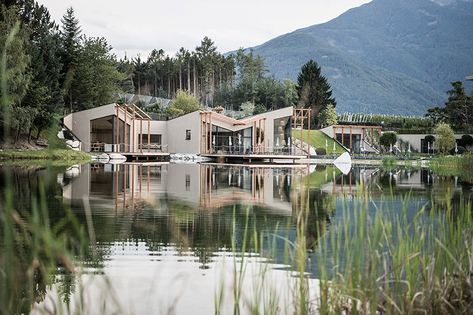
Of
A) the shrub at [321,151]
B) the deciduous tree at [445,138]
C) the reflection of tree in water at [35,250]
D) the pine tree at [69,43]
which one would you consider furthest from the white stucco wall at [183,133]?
the reflection of tree in water at [35,250]

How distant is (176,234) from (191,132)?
3705 cm

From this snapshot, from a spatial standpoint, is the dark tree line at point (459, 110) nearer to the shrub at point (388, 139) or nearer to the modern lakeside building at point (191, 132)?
the shrub at point (388, 139)

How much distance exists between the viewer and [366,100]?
200 m

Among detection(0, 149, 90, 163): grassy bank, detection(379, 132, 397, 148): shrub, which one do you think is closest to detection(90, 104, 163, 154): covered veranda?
detection(0, 149, 90, 163): grassy bank

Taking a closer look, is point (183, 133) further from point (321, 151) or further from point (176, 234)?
point (176, 234)

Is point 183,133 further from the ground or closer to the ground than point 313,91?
closer to the ground

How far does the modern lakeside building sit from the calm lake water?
80.3 feet

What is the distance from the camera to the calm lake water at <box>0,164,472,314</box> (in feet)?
14.8

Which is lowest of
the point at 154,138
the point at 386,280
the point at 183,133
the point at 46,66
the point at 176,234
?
the point at 176,234

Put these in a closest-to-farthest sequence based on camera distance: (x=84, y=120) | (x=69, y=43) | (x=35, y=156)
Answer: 1. (x=35, y=156)
2. (x=84, y=120)
3. (x=69, y=43)

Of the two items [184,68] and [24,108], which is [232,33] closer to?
[184,68]

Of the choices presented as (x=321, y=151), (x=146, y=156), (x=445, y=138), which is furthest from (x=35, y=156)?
(x=445, y=138)

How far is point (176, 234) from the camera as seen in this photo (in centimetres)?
852

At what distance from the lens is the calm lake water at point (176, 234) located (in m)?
4.50
